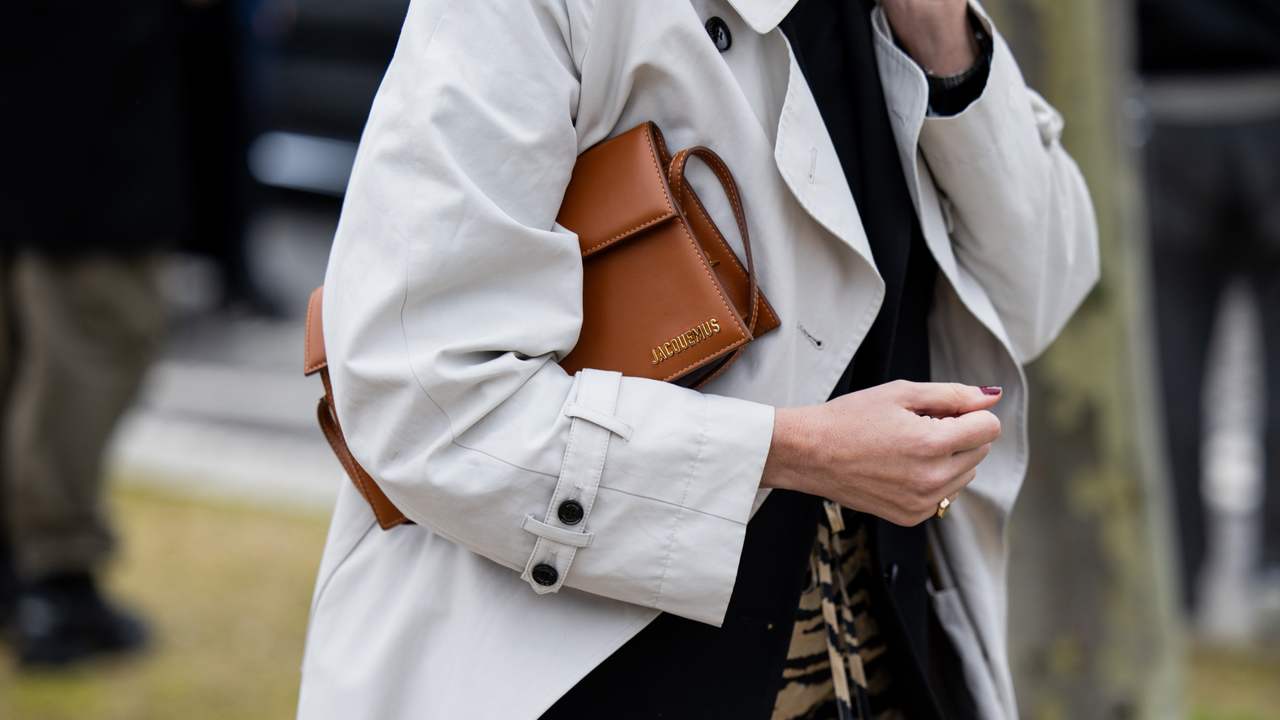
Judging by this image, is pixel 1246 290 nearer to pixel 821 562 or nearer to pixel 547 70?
pixel 821 562

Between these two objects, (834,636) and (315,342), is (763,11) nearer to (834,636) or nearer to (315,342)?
(315,342)

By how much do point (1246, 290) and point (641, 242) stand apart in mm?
3210

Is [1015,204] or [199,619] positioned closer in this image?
[1015,204]

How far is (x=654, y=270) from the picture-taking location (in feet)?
3.85

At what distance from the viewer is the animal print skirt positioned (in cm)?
135

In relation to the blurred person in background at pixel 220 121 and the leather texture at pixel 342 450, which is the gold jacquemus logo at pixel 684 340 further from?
the blurred person in background at pixel 220 121

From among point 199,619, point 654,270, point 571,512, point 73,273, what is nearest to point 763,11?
point 654,270

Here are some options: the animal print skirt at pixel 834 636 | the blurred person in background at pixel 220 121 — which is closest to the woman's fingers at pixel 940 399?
the animal print skirt at pixel 834 636

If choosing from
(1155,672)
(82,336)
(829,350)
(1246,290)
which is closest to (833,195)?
(829,350)

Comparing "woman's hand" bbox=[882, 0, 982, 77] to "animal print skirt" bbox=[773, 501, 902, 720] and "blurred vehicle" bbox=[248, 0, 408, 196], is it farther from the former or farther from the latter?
"blurred vehicle" bbox=[248, 0, 408, 196]

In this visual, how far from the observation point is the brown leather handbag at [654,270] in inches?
45.4

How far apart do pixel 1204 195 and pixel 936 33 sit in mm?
2654

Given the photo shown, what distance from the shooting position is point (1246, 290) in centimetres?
378

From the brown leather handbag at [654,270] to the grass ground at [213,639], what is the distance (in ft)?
7.15
